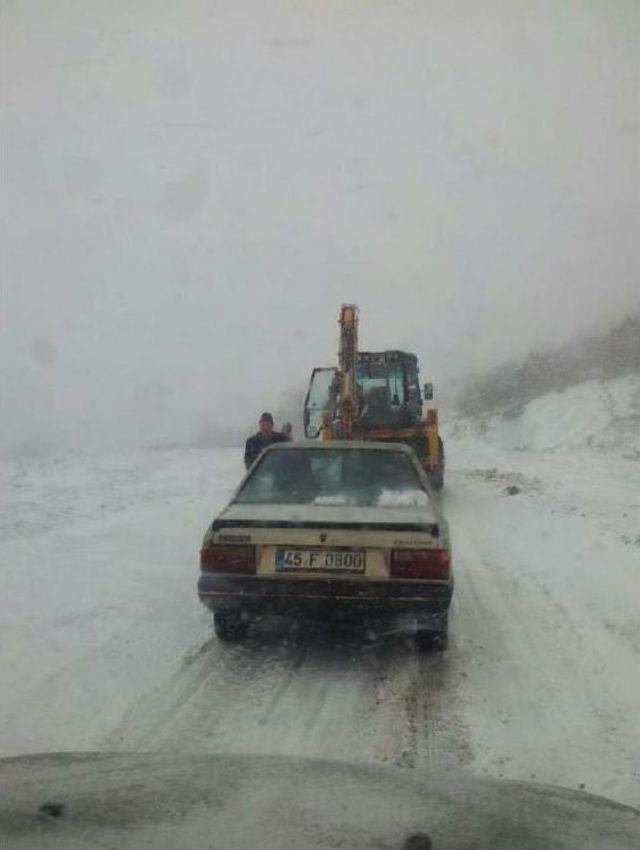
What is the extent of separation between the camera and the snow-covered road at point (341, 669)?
3.92m

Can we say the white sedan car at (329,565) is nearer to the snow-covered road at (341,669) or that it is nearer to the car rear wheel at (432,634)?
the car rear wheel at (432,634)

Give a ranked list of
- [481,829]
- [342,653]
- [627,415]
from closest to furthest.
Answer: [481,829], [342,653], [627,415]

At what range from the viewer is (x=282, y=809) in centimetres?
220

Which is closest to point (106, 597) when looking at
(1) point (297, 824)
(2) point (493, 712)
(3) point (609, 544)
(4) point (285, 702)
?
(4) point (285, 702)

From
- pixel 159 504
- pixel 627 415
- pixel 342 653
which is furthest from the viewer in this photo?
pixel 627 415

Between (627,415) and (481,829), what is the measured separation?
3193 centimetres

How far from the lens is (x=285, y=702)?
4.52 m

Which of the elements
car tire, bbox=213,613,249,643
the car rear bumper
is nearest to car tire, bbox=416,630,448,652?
the car rear bumper

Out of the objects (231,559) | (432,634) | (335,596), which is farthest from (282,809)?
(432,634)

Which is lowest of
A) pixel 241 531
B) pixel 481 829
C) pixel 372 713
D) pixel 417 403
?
pixel 372 713

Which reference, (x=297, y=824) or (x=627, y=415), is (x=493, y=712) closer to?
(x=297, y=824)

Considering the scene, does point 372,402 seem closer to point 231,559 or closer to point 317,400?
point 317,400

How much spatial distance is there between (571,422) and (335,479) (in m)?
28.8

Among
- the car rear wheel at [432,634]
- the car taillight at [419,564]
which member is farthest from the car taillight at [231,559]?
the car rear wheel at [432,634]
